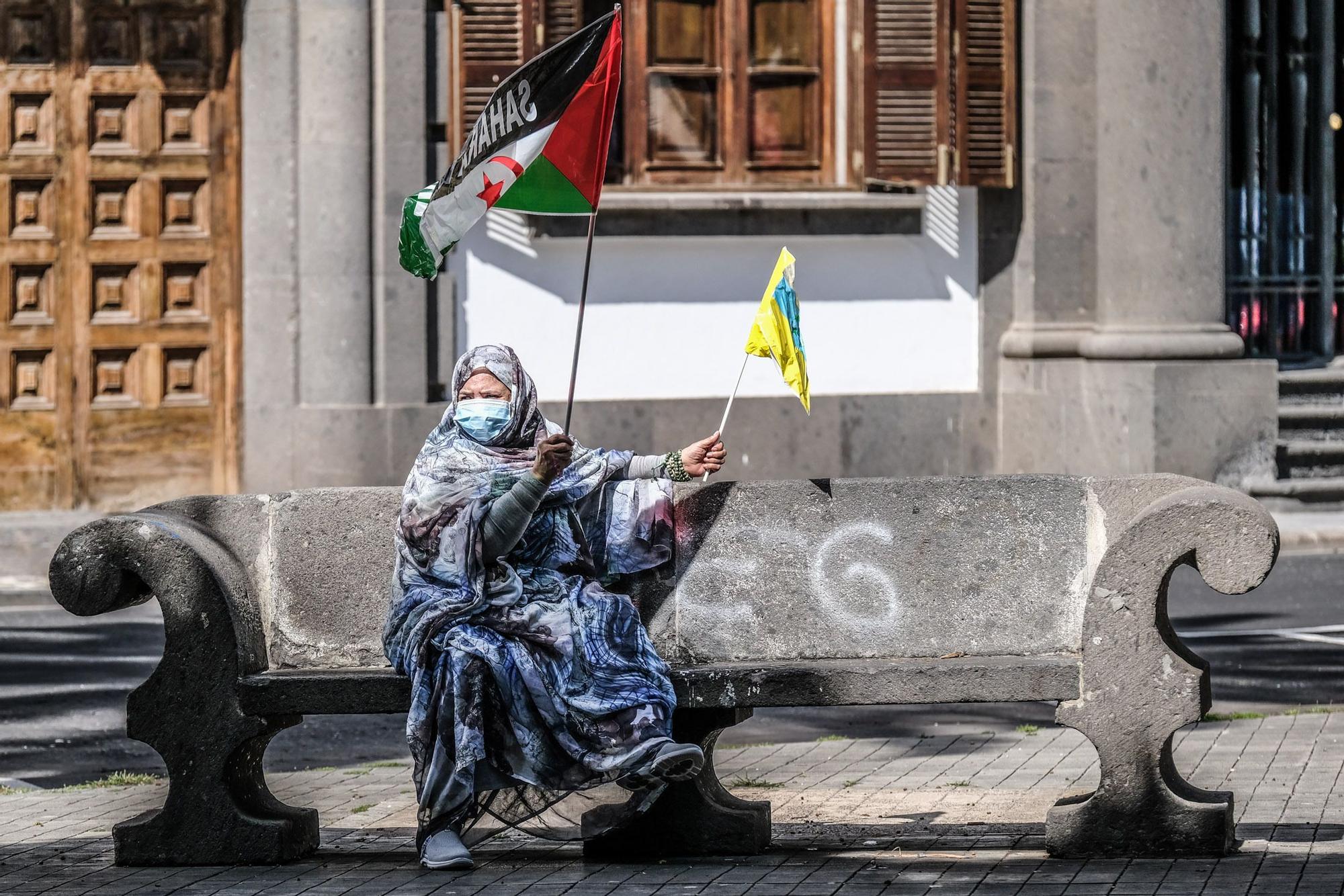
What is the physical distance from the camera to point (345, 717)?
9156 millimetres

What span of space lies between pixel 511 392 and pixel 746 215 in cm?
904

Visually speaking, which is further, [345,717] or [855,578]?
[345,717]

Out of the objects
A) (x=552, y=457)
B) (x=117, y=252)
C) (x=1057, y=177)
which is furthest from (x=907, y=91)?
(x=552, y=457)

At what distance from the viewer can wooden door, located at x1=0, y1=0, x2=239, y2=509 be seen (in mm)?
14250

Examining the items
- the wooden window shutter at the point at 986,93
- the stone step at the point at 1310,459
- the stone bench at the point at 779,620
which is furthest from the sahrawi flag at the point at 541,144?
the stone step at the point at 1310,459

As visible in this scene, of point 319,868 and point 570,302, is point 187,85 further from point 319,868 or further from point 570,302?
point 319,868

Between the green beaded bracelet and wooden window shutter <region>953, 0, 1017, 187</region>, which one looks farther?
wooden window shutter <region>953, 0, 1017, 187</region>

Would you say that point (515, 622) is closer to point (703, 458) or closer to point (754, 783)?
point (703, 458)

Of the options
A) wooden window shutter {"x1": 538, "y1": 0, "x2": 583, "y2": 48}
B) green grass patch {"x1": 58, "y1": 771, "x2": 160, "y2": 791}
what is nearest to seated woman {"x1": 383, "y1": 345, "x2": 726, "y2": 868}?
green grass patch {"x1": 58, "y1": 771, "x2": 160, "y2": 791}

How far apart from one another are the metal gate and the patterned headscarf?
11.1 meters

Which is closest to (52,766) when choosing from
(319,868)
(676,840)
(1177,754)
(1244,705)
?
(319,868)

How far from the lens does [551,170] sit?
20.9ft

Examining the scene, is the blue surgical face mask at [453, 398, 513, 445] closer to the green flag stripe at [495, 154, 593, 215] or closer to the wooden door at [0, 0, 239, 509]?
the green flag stripe at [495, 154, 593, 215]

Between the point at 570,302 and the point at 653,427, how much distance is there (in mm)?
978
